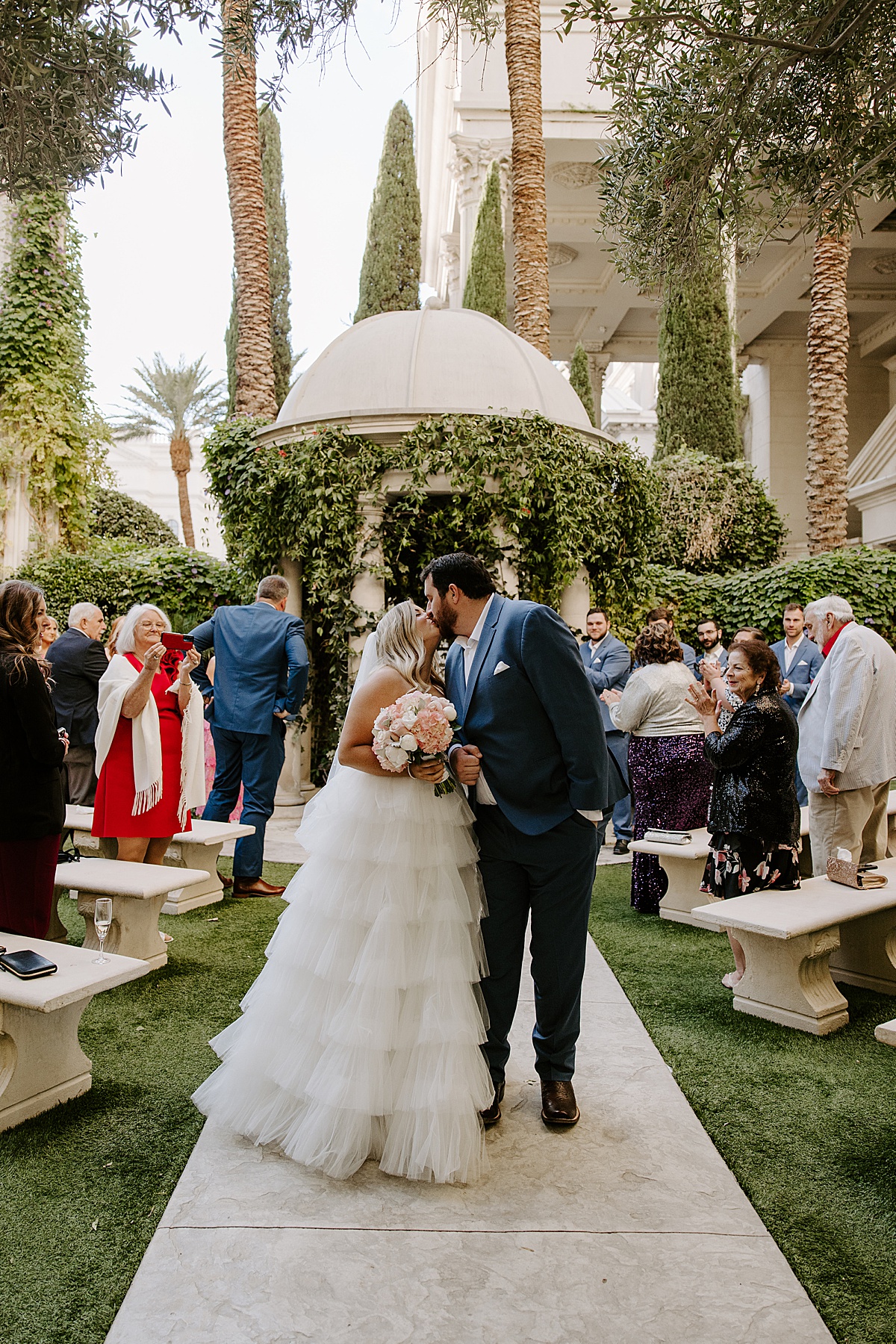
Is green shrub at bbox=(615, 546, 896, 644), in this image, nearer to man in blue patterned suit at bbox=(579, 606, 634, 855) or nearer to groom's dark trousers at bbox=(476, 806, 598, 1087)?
man in blue patterned suit at bbox=(579, 606, 634, 855)

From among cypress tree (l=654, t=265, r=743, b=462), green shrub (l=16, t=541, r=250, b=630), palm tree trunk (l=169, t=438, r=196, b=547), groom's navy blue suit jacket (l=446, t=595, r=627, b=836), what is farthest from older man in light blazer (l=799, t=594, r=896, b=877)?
palm tree trunk (l=169, t=438, r=196, b=547)

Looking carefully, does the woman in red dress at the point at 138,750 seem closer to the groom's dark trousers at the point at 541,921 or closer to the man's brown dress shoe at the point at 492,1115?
the groom's dark trousers at the point at 541,921

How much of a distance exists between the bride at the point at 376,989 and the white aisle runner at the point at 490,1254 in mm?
142

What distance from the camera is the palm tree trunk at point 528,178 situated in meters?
13.6

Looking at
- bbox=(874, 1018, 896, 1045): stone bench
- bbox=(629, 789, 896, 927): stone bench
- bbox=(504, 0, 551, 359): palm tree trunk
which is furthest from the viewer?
bbox=(504, 0, 551, 359): palm tree trunk

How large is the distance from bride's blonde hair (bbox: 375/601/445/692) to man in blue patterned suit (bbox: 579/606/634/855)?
4637mm

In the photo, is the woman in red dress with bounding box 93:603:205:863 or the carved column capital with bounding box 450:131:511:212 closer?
the woman in red dress with bounding box 93:603:205:863

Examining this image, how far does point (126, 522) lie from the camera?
21.9 meters

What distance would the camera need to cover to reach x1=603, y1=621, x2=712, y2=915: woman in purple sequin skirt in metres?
6.13

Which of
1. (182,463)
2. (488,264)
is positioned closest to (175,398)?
(182,463)

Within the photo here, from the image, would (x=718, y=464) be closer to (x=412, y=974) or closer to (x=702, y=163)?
(x=702, y=163)

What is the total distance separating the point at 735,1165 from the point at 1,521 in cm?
1449

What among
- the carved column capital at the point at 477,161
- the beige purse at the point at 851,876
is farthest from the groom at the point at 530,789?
the carved column capital at the point at 477,161

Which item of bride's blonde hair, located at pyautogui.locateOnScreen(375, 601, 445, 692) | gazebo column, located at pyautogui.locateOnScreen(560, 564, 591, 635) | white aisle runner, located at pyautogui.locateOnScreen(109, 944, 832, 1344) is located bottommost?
white aisle runner, located at pyautogui.locateOnScreen(109, 944, 832, 1344)
